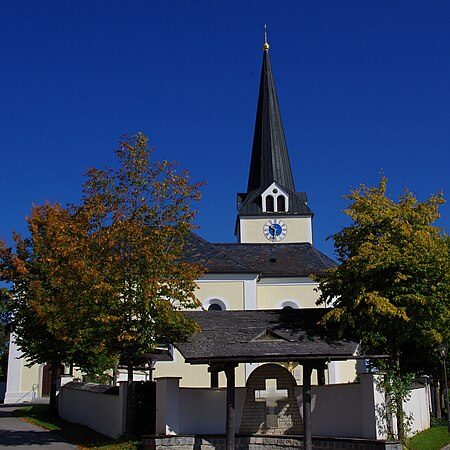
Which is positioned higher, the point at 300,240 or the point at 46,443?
the point at 300,240

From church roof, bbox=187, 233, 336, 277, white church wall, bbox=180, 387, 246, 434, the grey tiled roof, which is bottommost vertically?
white church wall, bbox=180, 387, 246, 434

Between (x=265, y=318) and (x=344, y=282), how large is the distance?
8.85 feet

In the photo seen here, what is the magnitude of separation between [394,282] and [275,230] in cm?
3428

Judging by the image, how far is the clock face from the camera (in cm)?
5206

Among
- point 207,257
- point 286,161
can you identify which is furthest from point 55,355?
point 286,161

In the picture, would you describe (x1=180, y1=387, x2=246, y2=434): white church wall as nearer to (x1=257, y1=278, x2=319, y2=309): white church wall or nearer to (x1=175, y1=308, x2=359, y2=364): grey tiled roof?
(x1=175, y1=308, x2=359, y2=364): grey tiled roof

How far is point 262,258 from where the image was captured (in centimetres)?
4203

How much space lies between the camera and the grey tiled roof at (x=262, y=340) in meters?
16.4

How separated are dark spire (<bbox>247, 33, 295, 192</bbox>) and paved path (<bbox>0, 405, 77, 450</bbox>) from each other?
32990 mm

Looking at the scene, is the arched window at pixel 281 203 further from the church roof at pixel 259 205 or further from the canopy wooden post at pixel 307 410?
the canopy wooden post at pixel 307 410

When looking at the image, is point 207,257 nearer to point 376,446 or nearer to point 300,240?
point 300,240

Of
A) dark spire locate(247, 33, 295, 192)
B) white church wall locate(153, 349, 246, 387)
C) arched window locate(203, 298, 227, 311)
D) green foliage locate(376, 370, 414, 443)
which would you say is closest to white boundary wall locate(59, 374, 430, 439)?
green foliage locate(376, 370, 414, 443)

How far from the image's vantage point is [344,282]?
62.2 feet

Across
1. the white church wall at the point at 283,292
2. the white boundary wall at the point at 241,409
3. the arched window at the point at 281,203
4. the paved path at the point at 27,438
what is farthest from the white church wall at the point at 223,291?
the arched window at the point at 281,203
